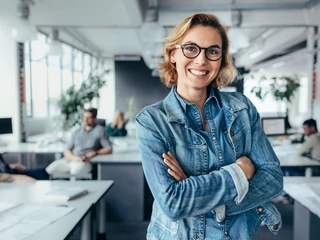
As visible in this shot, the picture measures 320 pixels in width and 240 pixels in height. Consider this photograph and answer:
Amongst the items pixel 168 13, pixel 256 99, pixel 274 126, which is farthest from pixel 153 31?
pixel 256 99

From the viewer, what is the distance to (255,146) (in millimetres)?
1255

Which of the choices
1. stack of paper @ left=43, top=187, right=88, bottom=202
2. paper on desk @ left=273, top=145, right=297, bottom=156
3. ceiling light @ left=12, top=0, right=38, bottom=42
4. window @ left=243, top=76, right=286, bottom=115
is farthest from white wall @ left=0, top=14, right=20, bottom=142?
paper on desk @ left=273, top=145, right=297, bottom=156

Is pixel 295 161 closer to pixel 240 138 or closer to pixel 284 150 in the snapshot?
pixel 284 150

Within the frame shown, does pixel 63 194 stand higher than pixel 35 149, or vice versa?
pixel 63 194

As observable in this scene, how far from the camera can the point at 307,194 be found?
223cm

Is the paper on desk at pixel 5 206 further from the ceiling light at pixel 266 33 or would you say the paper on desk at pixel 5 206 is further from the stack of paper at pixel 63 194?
the ceiling light at pixel 266 33

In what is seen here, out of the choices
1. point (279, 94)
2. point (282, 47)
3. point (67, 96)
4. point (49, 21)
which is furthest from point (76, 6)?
point (282, 47)

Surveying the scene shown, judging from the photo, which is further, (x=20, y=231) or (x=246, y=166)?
(x=20, y=231)

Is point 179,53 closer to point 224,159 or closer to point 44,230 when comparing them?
point 224,159

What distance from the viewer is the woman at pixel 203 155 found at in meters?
1.08

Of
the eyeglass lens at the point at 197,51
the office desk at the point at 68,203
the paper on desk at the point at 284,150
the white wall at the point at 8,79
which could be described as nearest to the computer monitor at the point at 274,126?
the paper on desk at the point at 284,150

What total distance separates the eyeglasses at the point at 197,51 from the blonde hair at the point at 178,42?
0.05m

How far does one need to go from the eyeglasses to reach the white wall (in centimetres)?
507

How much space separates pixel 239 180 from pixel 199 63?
17.2 inches
